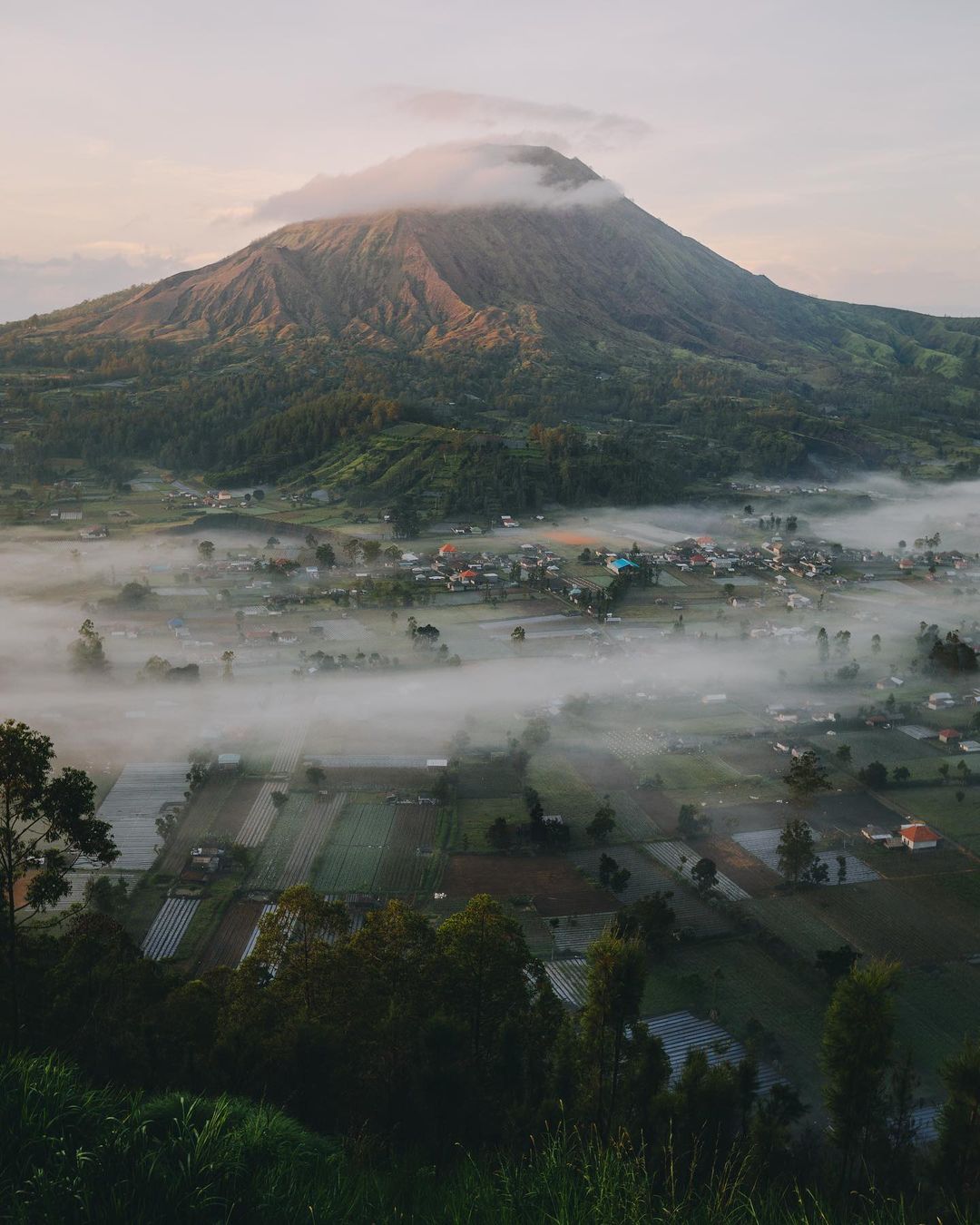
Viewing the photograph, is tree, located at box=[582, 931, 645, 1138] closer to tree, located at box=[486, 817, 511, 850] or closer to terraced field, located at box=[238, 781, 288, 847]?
tree, located at box=[486, 817, 511, 850]

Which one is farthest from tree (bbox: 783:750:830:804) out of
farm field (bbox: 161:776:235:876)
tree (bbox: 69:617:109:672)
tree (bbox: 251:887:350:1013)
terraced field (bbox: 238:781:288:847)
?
tree (bbox: 69:617:109:672)

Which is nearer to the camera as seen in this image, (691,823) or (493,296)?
(691,823)

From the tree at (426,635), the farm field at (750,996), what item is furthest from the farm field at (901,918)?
the tree at (426,635)

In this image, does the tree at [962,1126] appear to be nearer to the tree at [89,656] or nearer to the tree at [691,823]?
the tree at [691,823]

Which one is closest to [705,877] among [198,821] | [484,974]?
[484,974]

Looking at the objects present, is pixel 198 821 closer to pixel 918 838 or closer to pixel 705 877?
pixel 705 877

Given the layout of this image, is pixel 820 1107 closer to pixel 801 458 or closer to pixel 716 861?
pixel 716 861

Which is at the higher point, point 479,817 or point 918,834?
point 479,817

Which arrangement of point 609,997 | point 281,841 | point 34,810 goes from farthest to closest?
point 281,841
point 609,997
point 34,810
